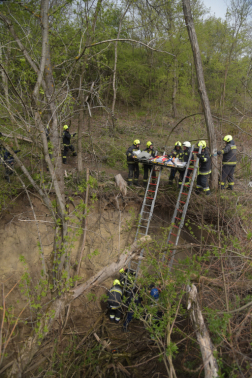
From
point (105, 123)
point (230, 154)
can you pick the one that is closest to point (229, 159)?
point (230, 154)

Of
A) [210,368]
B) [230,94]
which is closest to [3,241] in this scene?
[210,368]

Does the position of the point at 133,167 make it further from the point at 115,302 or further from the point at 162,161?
the point at 115,302

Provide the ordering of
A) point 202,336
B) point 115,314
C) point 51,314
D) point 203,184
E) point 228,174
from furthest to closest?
point 228,174 < point 203,184 < point 115,314 < point 51,314 < point 202,336

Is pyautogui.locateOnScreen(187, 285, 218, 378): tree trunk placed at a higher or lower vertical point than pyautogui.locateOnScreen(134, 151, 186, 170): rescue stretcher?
lower

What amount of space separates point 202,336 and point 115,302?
10.1 ft

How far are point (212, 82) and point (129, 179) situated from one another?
10949 millimetres

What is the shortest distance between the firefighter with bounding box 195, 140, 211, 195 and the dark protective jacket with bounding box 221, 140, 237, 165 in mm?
635

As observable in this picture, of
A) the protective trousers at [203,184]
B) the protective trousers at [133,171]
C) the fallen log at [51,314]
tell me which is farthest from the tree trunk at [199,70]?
the fallen log at [51,314]

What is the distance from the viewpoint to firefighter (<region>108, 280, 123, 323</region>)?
634cm

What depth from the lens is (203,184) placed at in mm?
7625

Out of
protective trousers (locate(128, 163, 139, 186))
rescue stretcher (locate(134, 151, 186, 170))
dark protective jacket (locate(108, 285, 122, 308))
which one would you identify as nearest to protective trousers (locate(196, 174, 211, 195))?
rescue stretcher (locate(134, 151, 186, 170))

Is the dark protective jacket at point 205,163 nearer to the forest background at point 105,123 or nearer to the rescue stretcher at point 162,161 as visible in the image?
the rescue stretcher at point 162,161

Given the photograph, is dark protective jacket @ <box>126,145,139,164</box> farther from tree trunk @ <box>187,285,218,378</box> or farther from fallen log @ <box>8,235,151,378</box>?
tree trunk @ <box>187,285,218,378</box>

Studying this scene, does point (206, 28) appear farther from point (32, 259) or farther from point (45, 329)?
point (45, 329)
